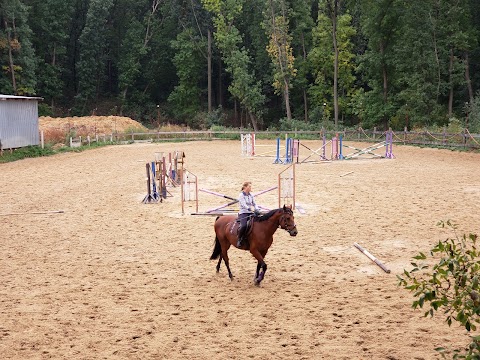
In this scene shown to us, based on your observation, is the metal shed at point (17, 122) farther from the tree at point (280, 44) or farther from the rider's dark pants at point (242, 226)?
the tree at point (280, 44)

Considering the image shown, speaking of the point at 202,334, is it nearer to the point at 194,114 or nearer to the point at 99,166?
the point at 99,166

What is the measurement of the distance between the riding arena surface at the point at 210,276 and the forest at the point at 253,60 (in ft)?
83.9

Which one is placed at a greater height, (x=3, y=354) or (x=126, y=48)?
(x=126, y=48)

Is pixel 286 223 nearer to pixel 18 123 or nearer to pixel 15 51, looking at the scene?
pixel 18 123

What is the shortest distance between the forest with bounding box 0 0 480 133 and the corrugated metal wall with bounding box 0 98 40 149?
23266 mm

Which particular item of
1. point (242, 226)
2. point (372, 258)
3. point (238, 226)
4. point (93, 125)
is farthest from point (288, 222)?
point (93, 125)

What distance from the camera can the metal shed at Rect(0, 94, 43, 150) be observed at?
32.5 m

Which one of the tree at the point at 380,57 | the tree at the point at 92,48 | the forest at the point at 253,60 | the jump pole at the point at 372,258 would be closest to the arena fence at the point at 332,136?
the forest at the point at 253,60

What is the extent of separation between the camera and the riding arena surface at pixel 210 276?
7.84m

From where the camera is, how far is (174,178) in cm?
2270

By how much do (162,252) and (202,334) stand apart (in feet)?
16.1

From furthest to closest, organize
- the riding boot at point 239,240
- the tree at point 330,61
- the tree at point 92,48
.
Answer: the tree at point 92,48, the tree at point 330,61, the riding boot at point 239,240

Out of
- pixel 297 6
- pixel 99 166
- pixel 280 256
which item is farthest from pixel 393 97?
pixel 280 256

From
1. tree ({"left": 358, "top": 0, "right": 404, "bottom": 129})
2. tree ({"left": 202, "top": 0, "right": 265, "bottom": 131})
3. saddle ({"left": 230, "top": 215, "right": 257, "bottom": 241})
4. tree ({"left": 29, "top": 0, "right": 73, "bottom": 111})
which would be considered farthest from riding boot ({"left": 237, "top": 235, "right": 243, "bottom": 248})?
tree ({"left": 29, "top": 0, "right": 73, "bottom": 111})
